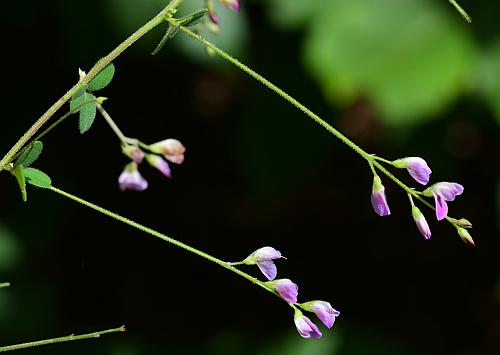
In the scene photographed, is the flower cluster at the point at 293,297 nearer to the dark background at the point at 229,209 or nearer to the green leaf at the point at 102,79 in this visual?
the green leaf at the point at 102,79

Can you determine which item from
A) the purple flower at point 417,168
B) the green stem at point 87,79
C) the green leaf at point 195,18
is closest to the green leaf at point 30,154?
the green stem at point 87,79

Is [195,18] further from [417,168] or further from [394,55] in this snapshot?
[394,55]

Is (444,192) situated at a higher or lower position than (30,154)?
higher

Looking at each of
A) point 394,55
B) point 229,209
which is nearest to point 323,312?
point 394,55

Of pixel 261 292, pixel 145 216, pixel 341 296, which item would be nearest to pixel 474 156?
pixel 341 296

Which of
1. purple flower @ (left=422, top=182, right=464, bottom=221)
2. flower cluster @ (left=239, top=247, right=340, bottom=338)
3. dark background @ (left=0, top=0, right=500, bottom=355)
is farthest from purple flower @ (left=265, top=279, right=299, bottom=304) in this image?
dark background @ (left=0, top=0, right=500, bottom=355)
